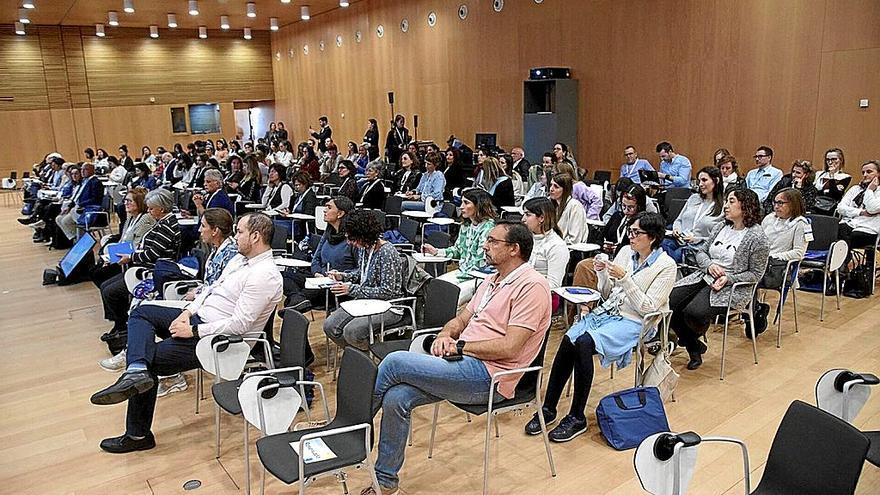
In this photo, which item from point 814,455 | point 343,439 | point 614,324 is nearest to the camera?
point 814,455

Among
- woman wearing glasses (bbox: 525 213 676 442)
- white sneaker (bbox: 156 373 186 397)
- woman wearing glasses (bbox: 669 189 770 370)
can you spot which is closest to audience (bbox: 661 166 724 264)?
woman wearing glasses (bbox: 669 189 770 370)

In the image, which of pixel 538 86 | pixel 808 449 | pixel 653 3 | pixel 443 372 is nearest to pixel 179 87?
pixel 538 86

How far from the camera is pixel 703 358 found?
14.9 feet

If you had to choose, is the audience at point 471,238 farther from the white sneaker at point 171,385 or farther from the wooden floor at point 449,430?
the white sneaker at point 171,385

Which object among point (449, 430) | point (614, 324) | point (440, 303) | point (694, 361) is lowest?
point (449, 430)

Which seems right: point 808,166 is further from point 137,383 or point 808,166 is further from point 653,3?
point 137,383

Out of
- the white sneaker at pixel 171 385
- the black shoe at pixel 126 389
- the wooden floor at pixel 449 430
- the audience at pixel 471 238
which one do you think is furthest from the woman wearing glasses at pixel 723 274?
the white sneaker at pixel 171 385

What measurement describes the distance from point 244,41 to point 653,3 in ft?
49.7

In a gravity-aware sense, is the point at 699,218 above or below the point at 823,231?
above

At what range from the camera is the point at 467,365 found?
294 centimetres

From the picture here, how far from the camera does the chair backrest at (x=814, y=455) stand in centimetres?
193

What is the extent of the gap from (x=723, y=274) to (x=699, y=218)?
145cm

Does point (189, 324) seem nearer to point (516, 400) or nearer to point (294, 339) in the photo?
point (294, 339)

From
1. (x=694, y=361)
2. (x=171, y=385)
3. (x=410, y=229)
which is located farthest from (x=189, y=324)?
(x=694, y=361)
